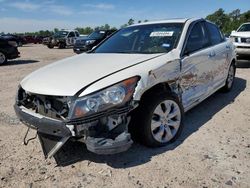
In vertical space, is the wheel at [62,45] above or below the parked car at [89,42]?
below

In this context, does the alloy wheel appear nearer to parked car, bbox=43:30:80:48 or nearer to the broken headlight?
the broken headlight

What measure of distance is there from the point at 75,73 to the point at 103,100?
641 mm

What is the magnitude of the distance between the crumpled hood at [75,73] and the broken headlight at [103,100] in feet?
0.51

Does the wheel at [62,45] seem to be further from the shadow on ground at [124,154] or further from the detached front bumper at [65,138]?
the detached front bumper at [65,138]

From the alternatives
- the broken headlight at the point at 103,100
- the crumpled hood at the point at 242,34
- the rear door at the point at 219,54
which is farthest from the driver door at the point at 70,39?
the broken headlight at the point at 103,100

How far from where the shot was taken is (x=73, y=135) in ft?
10.0

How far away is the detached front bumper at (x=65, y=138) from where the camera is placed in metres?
3.03

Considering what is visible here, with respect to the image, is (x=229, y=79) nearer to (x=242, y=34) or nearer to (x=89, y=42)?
(x=242, y=34)

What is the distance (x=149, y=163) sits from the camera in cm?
341

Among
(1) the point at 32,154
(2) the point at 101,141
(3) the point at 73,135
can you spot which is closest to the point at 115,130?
(2) the point at 101,141

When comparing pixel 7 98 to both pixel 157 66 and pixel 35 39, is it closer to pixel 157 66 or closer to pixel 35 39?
pixel 157 66

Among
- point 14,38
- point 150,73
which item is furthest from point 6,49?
point 150,73

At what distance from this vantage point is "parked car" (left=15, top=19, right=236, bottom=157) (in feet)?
10.0

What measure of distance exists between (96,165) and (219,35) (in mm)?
3719
